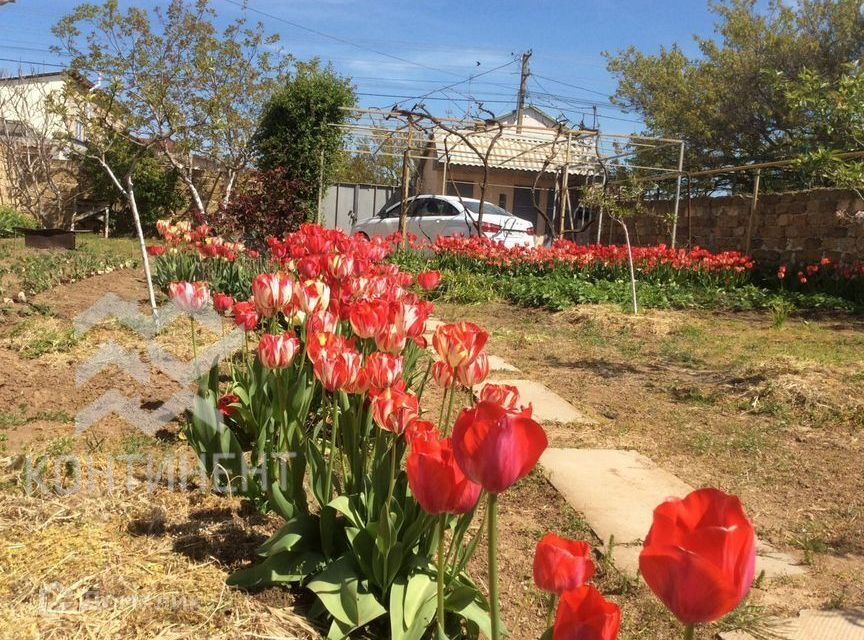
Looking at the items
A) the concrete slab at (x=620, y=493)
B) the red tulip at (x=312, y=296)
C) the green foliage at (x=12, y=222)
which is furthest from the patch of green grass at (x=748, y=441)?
the green foliage at (x=12, y=222)

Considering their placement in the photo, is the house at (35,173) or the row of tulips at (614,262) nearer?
the row of tulips at (614,262)

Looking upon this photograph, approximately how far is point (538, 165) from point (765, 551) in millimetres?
25108

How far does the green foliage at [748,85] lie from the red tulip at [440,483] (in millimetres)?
22988

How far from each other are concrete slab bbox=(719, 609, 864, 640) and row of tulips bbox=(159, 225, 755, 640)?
79 cm

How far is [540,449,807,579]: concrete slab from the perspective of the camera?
2652mm

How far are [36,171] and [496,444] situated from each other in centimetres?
2394

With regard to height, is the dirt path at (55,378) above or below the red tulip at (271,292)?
below

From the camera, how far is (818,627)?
84.6 inches

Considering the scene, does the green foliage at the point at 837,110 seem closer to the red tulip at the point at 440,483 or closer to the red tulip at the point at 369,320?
the red tulip at the point at 369,320

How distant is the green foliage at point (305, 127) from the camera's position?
61.7 feet

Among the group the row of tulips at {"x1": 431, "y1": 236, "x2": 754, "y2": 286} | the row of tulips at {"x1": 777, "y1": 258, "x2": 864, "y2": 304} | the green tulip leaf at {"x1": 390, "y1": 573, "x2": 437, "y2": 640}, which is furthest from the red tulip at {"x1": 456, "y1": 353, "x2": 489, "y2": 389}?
the row of tulips at {"x1": 777, "y1": 258, "x2": 864, "y2": 304}

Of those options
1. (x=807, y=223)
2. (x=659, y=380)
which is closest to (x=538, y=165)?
(x=807, y=223)

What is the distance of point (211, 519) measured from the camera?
8.02 feet

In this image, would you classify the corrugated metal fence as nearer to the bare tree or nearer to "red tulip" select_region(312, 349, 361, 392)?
the bare tree
